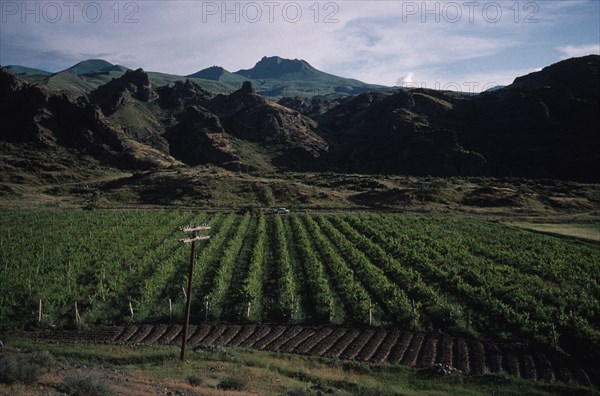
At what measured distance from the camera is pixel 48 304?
26.7m

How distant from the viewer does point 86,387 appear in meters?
12.4

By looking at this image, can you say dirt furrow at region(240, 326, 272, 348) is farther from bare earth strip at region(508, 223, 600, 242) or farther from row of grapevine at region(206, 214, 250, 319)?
bare earth strip at region(508, 223, 600, 242)

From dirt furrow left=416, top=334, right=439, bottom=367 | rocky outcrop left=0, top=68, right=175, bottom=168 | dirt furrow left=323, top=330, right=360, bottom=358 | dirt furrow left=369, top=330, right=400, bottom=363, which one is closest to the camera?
dirt furrow left=416, top=334, right=439, bottom=367

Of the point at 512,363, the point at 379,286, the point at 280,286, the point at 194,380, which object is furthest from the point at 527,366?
the point at 280,286

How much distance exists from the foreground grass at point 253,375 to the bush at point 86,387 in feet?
4.48

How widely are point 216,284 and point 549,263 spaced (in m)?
29.5

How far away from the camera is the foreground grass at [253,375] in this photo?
15695 millimetres

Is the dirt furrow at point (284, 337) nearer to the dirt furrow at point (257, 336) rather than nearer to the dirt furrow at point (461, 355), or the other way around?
the dirt furrow at point (257, 336)

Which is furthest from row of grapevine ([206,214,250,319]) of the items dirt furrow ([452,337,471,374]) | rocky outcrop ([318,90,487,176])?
rocky outcrop ([318,90,487,176])

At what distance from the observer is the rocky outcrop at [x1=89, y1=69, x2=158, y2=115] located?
16238 cm

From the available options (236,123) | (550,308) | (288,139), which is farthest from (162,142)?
(550,308)

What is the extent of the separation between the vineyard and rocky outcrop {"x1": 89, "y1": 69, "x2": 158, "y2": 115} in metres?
119

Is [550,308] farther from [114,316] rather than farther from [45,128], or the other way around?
[45,128]

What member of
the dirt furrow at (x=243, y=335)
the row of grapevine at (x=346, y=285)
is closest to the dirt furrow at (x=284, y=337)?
the dirt furrow at (x=243, y=335)
